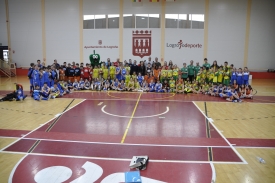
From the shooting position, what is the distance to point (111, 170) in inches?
223

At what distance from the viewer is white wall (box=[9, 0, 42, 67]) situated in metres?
26.9

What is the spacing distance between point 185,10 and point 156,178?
73.7ft

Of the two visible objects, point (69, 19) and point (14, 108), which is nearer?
point (14, 108)

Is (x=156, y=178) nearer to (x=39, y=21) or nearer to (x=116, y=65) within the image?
(x=116, y=65)

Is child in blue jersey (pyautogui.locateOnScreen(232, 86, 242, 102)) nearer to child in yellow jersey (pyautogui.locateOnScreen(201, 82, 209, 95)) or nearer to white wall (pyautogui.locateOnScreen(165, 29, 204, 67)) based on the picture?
child in yellow jersey (pyautogui.locateOnScreen(201, 82, 209, 95))

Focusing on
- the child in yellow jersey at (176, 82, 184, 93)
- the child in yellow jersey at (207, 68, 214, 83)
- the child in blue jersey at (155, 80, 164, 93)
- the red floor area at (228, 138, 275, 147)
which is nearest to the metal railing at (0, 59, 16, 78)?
the child in blue jersey at (155, 80, 164, 93)

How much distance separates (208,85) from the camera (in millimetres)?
17047

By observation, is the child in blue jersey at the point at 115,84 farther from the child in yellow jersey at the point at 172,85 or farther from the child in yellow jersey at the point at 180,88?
the child in yellow jersey at the point at 180,88

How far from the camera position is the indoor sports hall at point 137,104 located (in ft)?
19.4

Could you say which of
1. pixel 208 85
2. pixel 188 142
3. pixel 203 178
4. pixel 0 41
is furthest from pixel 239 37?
pixel 0 41

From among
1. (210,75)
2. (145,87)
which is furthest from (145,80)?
(210,75)

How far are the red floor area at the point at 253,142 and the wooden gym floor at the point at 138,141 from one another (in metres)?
0.03

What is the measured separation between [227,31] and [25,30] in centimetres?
2167

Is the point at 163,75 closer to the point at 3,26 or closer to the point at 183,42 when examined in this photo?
the point at 183,42
